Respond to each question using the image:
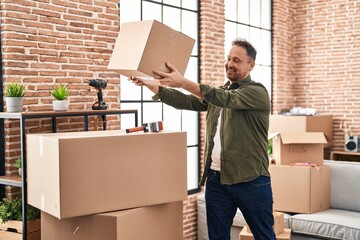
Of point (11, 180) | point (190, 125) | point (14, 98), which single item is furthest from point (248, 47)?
point (190, 125)

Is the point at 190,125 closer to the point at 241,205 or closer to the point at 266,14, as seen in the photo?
the point at 266,14

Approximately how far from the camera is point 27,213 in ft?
10.1

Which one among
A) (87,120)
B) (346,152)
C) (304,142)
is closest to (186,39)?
(87,120)

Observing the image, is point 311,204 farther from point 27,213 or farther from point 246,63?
point 27,213

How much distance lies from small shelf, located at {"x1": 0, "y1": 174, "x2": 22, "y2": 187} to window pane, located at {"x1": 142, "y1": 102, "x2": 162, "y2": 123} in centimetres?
172

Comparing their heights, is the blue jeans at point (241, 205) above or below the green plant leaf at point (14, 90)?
below

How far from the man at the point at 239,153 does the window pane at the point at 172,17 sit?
2212mm

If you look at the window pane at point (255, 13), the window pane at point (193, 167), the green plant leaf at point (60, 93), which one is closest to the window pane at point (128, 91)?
the window pane at point (193, 167)

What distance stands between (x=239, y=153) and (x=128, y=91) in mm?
2046

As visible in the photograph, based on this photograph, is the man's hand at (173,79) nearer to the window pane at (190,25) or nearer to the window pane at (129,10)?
the window pane at (129,10)

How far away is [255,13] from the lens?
20.9ft

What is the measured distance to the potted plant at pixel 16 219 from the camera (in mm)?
3062

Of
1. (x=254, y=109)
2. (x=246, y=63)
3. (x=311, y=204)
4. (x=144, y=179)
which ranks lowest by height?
→ (x=311, y=204)

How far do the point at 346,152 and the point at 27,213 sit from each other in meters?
4.49
